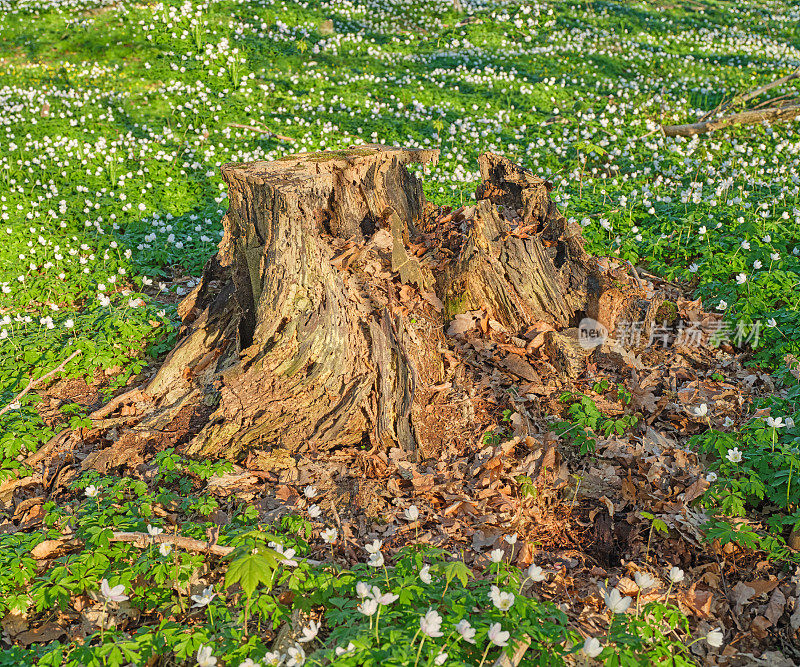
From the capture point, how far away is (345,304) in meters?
4.59

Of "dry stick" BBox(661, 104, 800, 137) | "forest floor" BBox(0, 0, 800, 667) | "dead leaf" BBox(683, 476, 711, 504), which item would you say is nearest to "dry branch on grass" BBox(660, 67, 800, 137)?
"dry stick" BBox(661, 104, 800, 137)

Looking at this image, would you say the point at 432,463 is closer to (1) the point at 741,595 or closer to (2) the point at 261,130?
(1) the point at 741,595

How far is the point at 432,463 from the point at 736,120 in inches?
447

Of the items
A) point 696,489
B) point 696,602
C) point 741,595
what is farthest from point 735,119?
point 696,602

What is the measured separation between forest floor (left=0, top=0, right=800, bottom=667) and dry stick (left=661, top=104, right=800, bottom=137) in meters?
0.25

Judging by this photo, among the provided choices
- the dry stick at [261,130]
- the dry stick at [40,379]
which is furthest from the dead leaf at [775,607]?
the dry stick at [261,130]

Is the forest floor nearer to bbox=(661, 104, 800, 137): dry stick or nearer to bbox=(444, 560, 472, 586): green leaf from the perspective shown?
bbox=(444, 560, 472, 586): green leaf

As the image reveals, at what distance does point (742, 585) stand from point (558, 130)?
1014 centimetres

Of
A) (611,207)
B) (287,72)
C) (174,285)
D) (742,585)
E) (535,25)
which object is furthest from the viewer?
(535,25)

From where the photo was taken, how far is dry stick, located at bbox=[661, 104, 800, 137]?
11.7 meters

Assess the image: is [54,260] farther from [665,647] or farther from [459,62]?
[459,62]

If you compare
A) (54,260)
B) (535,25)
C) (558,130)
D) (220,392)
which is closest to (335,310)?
(220,392)

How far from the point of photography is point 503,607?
2.68m

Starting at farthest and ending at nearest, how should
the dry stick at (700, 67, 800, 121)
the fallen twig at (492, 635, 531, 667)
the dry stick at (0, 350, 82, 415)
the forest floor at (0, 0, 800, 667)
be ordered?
the dry stick at (700, 67, 800, 121), the dry stick at (0, 350, 82, 415), the forest floor at (0, 0, 800, 667), the fallen twig at (492, 635, 531, 667)
